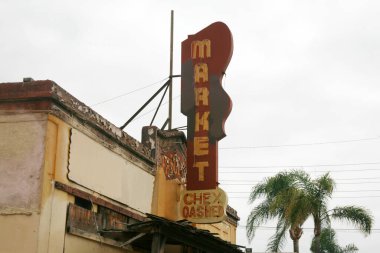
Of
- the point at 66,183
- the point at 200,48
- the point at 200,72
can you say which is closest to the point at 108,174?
the point at 66,183

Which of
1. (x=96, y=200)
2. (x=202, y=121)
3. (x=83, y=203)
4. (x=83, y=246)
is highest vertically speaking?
(x=202, y=121)

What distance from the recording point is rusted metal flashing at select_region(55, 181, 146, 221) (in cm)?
1249

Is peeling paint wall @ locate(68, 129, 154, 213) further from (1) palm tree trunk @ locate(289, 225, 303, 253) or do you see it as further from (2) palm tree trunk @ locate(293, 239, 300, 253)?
(2) palm tree trunk @ locate(293, 239, 300, 253)

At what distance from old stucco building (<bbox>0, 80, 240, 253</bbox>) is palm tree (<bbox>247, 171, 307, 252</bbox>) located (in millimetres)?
11740

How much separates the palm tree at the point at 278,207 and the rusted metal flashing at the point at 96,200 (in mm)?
12199

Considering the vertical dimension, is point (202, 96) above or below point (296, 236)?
above

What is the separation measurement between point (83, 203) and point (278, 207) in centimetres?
1599

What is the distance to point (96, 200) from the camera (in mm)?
13703

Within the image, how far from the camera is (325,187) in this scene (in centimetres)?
2636

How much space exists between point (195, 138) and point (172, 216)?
99.4 inches

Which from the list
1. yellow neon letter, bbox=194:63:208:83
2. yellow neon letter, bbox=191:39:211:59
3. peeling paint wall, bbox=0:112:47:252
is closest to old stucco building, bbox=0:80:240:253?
peeling paint wall, bbox=0:112:47:252

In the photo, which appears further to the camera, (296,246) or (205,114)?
(296,246)

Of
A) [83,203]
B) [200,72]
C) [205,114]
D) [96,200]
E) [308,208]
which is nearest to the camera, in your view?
[83,203]

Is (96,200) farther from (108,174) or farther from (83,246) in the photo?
(83,246)
